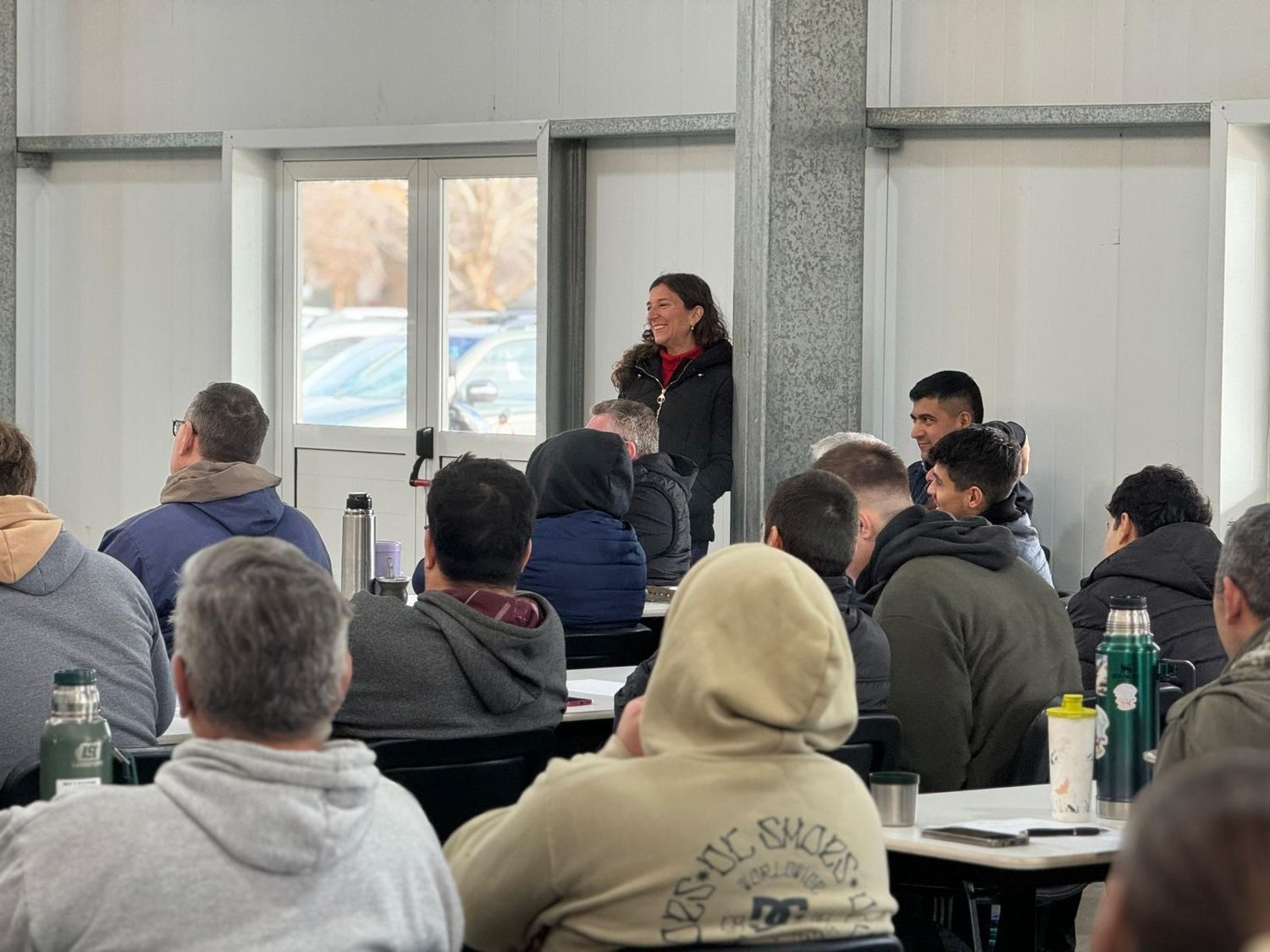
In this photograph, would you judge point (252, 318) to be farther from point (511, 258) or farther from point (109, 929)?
point (109, 929)

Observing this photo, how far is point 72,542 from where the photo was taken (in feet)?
11.3

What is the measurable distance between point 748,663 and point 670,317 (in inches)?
187

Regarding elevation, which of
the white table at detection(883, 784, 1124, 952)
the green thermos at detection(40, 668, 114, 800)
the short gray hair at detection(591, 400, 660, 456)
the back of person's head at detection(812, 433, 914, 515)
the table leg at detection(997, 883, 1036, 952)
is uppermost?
the short gray hair at detection(591, 400, 660, 456)

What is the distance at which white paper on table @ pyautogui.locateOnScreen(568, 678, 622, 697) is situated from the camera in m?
4.21

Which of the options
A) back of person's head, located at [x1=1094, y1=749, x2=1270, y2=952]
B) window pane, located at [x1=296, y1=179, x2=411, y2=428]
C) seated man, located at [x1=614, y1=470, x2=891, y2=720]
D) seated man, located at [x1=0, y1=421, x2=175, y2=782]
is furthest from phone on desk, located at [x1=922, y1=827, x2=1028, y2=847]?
window pane, located at [x1=296, y1=179, x2=411, y2=428]

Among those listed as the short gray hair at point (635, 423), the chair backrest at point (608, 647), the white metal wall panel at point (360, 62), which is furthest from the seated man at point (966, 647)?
the white metal wall panel at point (360, 62)

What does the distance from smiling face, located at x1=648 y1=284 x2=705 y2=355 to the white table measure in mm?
3860

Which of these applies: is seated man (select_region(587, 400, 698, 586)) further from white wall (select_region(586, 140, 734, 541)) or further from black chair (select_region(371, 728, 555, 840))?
black chair (select_region(371, 728, 555, 840))

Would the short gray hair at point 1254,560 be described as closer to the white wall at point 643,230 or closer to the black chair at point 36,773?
the black chair at point 36,773

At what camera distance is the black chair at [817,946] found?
6.92 feet

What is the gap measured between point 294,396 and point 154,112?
1.48m

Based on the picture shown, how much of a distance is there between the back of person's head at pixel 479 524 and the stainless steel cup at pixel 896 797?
850 mm

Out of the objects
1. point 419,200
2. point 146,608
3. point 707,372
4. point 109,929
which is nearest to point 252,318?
point 419,200

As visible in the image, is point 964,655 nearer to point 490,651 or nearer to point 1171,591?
point 1171,591
